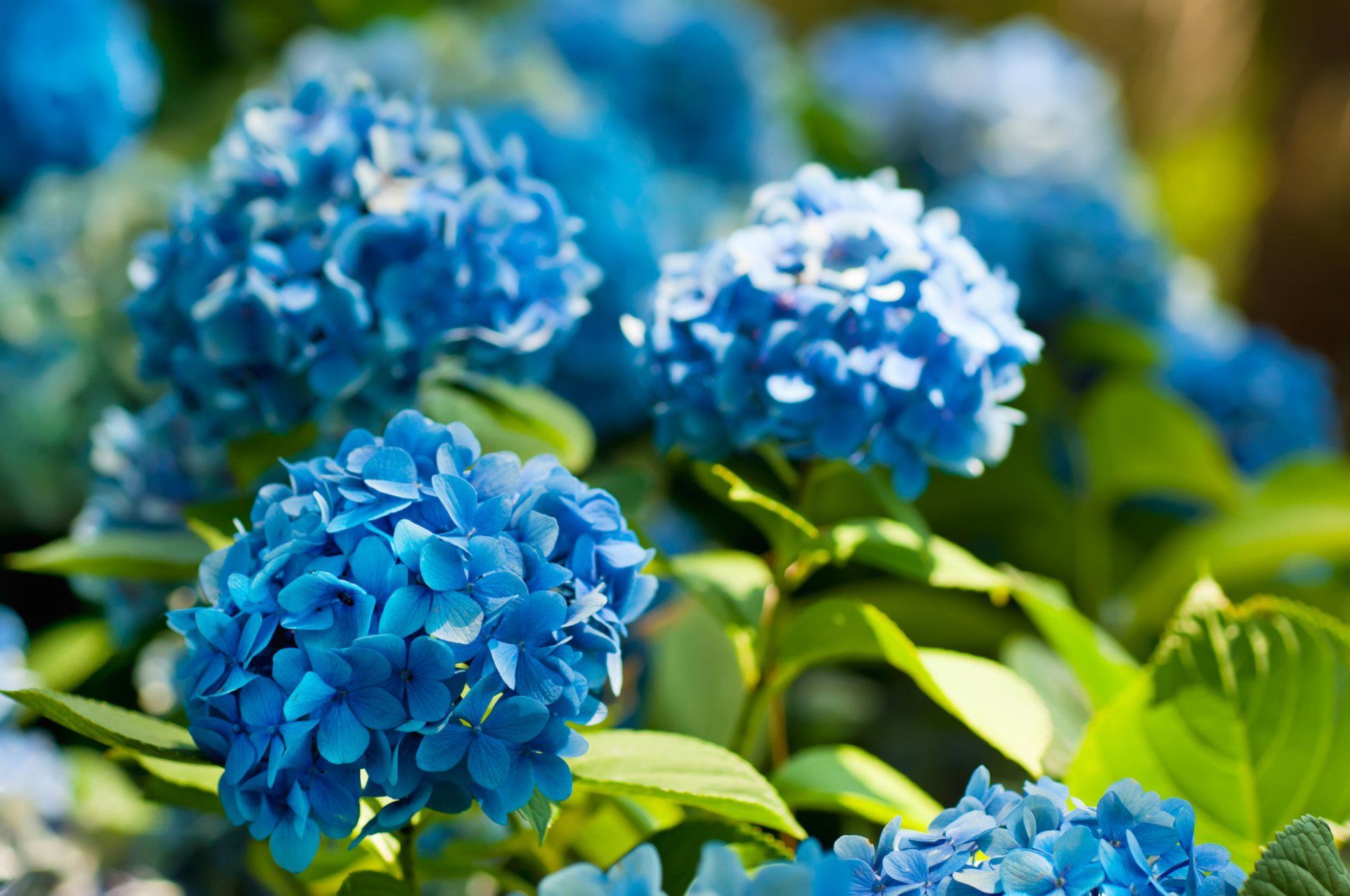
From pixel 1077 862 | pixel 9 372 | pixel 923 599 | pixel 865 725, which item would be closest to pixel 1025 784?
pixel 1077 862

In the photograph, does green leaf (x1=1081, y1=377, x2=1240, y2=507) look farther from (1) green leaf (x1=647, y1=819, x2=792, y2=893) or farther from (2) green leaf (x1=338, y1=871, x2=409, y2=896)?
(2) green leaf (x1=338, y1=871, x2=409, y2=896)

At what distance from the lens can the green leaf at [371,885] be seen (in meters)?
0.47

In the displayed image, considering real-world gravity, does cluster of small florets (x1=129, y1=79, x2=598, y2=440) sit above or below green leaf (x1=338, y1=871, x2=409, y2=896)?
above

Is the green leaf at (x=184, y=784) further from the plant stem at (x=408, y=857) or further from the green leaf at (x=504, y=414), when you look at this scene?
the green leaf at (x=504, y=414)

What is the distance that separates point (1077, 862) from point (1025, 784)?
0.06 m

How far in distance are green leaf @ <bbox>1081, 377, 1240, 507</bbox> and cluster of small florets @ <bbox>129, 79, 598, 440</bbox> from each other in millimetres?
521

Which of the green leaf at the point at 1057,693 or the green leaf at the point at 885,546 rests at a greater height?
the green leaf at the point at 885,546

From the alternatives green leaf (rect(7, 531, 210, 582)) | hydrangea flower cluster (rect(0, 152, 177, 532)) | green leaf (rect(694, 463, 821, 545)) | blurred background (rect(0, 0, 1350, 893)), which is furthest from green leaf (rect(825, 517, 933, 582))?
hydrangea flower cluster (rect(0, 152, 177, 532))

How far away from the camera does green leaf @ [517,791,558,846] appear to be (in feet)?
1.44

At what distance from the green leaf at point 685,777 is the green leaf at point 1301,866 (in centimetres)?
17

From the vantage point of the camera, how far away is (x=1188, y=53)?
228cm

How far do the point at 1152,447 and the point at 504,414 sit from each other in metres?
0.57

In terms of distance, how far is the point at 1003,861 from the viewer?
1.29 feet

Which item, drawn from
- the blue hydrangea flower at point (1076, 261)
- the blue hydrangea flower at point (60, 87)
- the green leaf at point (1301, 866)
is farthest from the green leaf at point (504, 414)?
the blue hydrangea flower at point (60, 87)
